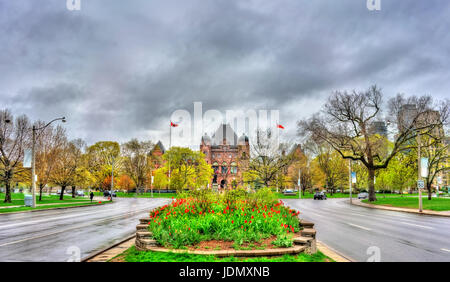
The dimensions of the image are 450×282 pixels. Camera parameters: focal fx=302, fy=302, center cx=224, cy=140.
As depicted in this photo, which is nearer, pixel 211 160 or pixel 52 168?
pixel 52 168

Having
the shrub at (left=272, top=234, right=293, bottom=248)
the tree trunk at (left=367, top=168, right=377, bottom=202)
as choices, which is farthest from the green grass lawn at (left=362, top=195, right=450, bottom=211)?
the shrub at (left=272, top=234, right=293, bottom=248)

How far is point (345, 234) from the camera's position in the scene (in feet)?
41.6

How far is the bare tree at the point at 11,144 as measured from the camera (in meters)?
35.0

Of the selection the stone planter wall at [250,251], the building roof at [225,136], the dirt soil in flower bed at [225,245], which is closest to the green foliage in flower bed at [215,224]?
the dirt soil in flower bed at [225,245]

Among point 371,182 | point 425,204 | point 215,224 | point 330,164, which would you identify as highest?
point 330,164

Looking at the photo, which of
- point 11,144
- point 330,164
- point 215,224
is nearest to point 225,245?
point 215,224

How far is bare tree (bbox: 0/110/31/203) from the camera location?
3503 cm

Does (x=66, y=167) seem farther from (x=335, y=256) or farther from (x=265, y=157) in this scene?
(x=335, y=256)

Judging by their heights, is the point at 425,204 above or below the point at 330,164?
below

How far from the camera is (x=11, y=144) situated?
36.2 m
